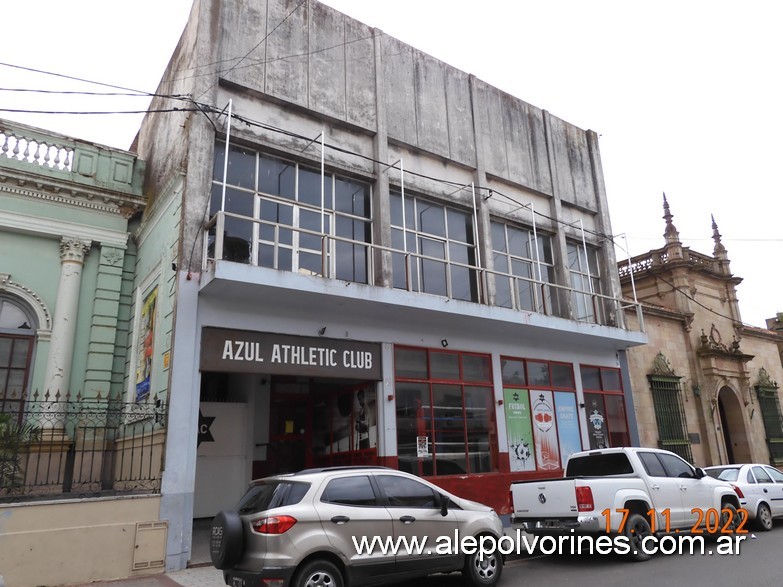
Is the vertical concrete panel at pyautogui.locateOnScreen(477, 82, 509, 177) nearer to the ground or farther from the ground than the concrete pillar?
farther from the ground

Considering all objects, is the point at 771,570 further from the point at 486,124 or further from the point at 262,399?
the point at 486,124

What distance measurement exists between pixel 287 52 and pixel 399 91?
10.9ft

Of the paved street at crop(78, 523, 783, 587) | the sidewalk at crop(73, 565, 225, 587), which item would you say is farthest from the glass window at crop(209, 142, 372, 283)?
the paved street at crop(78, 523, 783, 587)

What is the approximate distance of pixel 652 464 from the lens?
33.7 ft

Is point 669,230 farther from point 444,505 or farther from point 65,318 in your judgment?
point 65,318

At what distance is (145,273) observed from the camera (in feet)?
44.0

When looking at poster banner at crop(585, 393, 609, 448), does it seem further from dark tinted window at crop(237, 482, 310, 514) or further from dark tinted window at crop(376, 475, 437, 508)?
dark tinted window at crop(237, 482, 310, 514)

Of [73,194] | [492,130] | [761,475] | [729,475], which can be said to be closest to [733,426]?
[761,475]

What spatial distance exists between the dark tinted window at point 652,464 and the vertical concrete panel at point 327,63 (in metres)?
9.96

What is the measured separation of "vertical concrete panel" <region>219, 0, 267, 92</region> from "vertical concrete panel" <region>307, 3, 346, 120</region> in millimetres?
1309

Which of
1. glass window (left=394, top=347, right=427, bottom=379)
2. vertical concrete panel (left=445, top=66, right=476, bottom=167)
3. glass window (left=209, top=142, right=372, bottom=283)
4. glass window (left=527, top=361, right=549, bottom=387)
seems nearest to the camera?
glass window (left=209, top=142, right=372, bottom=283)

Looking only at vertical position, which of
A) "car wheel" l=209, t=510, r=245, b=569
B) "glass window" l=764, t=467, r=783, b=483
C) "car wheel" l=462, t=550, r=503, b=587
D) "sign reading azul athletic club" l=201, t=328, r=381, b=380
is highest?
"sign reading azul athletic club" l=201, t=328, r=381, b=380

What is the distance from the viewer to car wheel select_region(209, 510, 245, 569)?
6.48 meters

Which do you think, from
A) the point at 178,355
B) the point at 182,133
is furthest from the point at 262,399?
the point at 182,133
